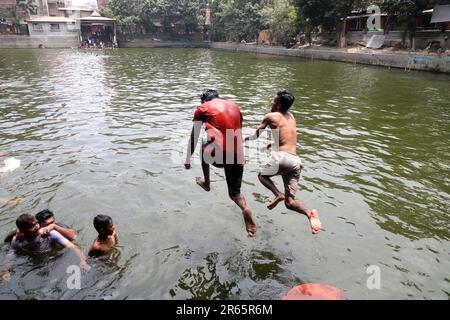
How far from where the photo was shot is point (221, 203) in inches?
295

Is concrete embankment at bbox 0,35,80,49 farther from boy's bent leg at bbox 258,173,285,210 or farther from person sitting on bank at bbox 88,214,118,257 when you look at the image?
boy's bent leg at bbox 258,173,285,210

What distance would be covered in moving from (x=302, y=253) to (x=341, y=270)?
68 centimetres

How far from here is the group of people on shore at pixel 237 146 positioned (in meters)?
5.32

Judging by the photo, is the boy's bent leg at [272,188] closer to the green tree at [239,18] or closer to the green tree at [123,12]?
the green tree at [239,18]

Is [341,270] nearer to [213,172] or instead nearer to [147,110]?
[213,172]

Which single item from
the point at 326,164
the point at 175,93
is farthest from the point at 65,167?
the point at 175,93

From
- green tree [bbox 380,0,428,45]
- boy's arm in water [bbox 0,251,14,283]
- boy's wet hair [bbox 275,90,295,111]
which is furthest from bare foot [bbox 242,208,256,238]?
green tree [bbox 380,0,428,45]

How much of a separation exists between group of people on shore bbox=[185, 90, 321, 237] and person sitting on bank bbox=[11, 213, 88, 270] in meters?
2.41

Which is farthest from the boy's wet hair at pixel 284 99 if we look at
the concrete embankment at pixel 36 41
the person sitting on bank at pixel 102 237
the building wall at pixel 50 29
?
the building wall at pixel 50 29

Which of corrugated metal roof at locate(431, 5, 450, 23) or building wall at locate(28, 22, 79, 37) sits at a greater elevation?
building wall at locate(28, 22, 79, 37)

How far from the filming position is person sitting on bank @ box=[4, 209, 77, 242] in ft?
18.7

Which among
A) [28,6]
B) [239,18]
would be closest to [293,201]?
[239,18]

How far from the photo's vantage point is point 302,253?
582 cm

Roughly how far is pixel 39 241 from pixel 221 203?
3498 mm
